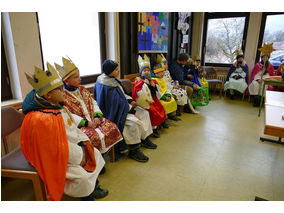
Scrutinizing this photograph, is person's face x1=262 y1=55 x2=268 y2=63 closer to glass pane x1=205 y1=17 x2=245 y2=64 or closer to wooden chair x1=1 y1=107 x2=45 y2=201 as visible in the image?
glass pane x1=205 y1=17 x2=245 y2=64

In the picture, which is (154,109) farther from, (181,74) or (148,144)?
(181,74)

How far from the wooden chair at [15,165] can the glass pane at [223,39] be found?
5474 mm

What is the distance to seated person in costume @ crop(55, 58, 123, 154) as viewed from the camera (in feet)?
5.83

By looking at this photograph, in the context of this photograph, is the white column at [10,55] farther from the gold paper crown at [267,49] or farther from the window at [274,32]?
the window at [274,32]

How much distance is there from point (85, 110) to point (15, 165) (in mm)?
749

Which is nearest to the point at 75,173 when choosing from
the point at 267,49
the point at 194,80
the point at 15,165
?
the point at 15,165

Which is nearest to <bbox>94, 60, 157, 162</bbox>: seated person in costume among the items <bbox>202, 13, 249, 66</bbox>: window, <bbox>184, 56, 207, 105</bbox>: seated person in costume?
<bbox>184, 56, 207, 105</bbox>: seated person in costume

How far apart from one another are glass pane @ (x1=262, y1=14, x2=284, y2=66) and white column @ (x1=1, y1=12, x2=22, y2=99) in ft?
18.1

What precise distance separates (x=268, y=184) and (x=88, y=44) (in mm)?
2908

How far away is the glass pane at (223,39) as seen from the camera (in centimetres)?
528

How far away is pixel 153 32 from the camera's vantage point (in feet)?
12.5

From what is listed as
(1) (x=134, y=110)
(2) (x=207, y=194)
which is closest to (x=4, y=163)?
(1) (x=134, y=110)

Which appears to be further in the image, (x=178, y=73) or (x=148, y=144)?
(x=178, y=73)

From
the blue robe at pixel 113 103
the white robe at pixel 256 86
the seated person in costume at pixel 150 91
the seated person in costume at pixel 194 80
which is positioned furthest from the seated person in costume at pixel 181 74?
the blue robe at pixel 113 103
